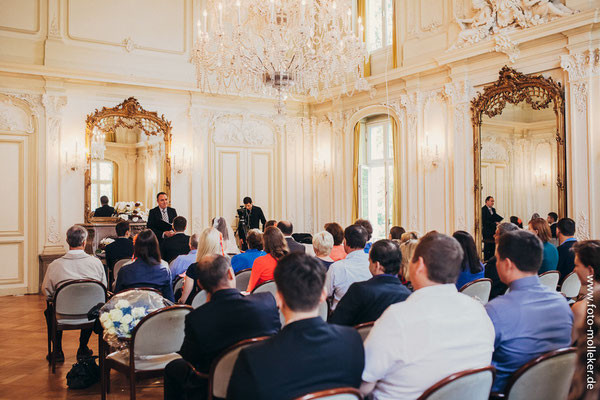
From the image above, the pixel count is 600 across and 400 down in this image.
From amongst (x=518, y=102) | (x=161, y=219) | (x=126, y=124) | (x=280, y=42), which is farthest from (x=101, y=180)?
(x=518, y=102)

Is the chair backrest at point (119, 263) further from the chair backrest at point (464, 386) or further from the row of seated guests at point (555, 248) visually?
the chair backrest at point (464, 386)

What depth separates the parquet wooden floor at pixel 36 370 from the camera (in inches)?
153

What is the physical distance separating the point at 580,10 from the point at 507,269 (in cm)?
595

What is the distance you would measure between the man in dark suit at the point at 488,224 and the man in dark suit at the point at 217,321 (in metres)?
6.20

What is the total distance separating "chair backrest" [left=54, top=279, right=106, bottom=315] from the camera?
4.26 metres

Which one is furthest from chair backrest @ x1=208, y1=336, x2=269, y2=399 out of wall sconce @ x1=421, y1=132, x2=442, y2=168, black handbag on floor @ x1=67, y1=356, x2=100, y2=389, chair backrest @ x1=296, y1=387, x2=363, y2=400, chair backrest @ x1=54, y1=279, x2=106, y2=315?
wall sconce @ x1=421, y1=132, x2=442, y2=168

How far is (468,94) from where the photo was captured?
8.20 m

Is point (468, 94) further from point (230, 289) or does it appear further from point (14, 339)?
point (14, 339)

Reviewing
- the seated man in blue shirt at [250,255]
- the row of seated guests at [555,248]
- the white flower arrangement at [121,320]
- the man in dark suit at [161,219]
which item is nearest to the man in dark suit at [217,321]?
the white flower arrangement at [121,320]

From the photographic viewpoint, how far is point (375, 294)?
8.76ft

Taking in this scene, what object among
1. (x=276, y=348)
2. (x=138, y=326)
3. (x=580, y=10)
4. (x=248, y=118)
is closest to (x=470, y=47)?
(x=580, y=10)

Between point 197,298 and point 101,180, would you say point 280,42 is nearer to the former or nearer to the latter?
point 197,298

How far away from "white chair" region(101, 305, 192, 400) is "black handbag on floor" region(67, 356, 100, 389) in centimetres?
84

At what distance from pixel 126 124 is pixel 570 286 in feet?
26.7
